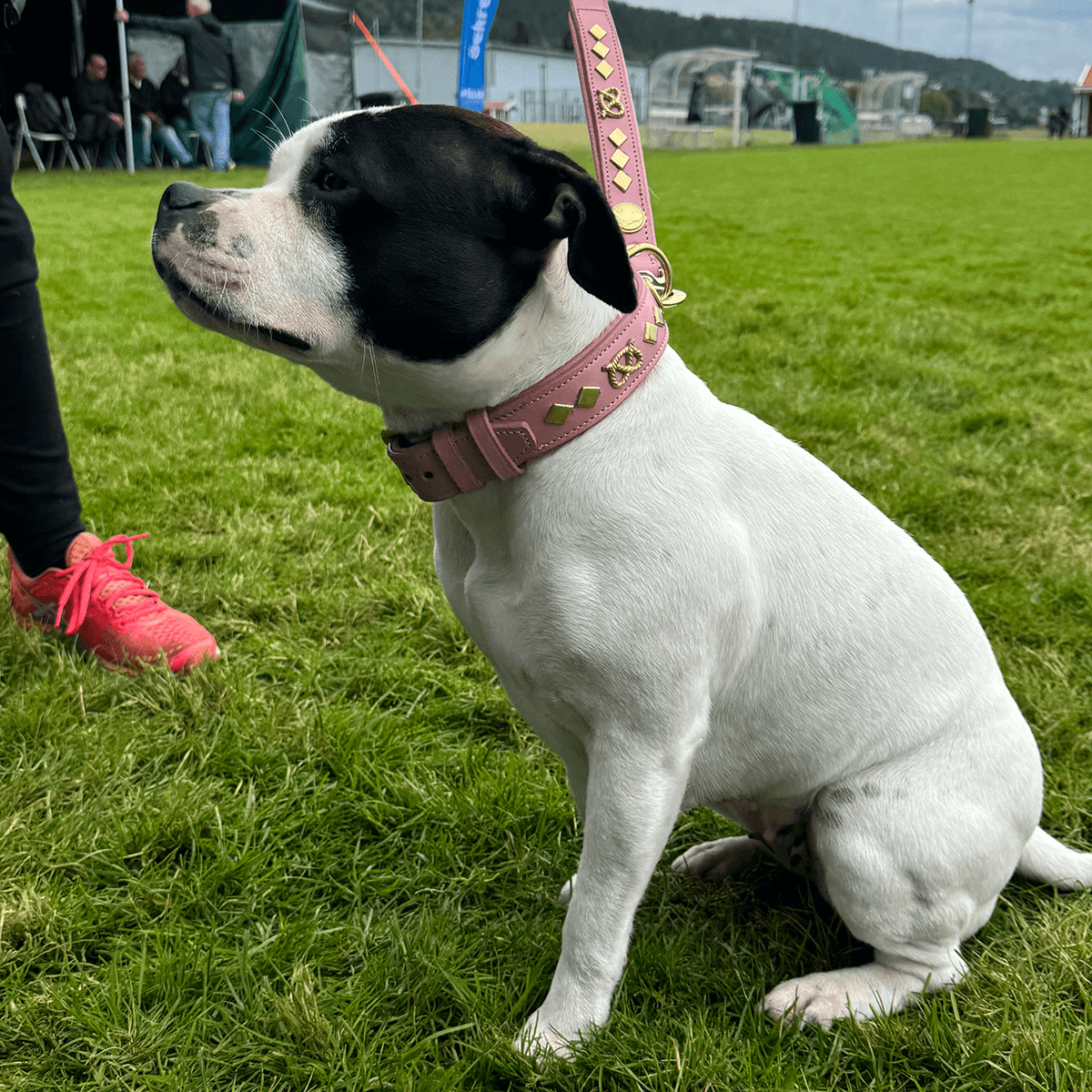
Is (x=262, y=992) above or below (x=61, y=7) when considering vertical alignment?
below

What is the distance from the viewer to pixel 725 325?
6551mm

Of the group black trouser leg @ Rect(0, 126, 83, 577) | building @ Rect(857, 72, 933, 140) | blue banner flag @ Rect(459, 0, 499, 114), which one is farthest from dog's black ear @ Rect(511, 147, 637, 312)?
building @ Rect(857, 72, 933, 140)

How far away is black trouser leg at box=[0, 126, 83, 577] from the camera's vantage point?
7.91ft

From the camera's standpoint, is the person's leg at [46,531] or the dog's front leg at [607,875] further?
the person's leg at [46,531]

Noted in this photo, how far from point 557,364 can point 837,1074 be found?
1.13 metres

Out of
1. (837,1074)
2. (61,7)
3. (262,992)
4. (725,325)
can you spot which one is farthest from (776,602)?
(61,7)

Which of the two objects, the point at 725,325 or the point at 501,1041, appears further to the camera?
the point at 725,325

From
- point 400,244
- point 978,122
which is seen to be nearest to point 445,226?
point 400,244

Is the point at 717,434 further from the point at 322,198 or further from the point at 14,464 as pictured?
the point at 14,464

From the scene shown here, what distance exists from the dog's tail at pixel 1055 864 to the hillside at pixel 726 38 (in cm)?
2153

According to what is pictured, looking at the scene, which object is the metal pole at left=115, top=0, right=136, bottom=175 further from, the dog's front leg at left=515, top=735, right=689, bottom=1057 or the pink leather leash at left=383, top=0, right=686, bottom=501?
the dog's front leg at left=515, top=735, right=689, bottom=1057

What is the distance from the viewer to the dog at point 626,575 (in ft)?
4.33

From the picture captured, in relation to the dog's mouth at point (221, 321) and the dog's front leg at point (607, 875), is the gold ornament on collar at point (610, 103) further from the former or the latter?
the dog's front leg at point (607, 875)

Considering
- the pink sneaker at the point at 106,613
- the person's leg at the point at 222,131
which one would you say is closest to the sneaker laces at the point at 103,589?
the pink sneaker at the point at 106,613
